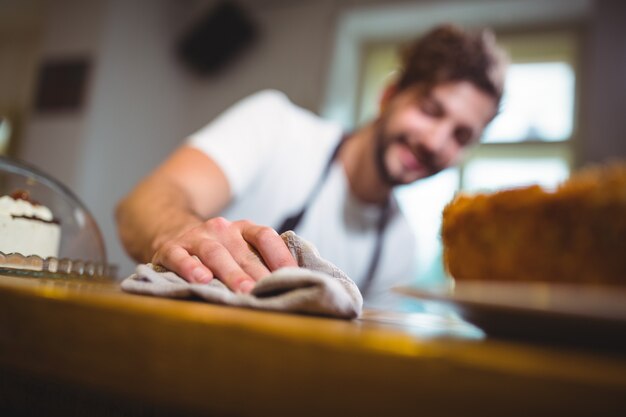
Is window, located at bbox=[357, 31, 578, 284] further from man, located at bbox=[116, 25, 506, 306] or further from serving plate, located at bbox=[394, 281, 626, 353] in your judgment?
serving plate, located at bbox=[394, 281, 626, 353]

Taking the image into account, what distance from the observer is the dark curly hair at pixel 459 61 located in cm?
156

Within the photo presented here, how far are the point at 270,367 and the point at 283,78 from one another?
2816mm

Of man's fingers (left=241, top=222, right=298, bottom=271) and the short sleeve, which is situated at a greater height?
the short sleeve

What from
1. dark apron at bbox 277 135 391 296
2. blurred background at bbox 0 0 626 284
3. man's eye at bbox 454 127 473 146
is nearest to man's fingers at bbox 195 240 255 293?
dark apron at bbox 277 135 391 296

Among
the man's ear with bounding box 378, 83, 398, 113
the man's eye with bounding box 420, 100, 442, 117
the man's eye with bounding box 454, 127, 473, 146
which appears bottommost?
the man's eye with bounding box 454, 127, 473, 146

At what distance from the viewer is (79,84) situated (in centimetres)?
278

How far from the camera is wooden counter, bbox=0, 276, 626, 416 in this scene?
185 mm

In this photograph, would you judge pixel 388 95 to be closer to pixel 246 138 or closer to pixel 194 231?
pixel 246 138

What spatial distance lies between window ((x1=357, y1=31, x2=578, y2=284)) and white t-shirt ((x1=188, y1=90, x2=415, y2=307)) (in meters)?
1.05

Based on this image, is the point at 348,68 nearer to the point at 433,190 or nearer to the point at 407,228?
the point at 433,190

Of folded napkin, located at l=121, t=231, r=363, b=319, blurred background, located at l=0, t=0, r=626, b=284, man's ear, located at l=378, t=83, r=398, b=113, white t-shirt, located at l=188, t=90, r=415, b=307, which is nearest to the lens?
folded napkin, located at l=121, t=231, r=363, b=319

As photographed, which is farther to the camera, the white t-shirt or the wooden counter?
the white t-shirt

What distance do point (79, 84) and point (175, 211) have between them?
2194 millimetres

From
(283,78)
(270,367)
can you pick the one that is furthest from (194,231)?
(283,78)
